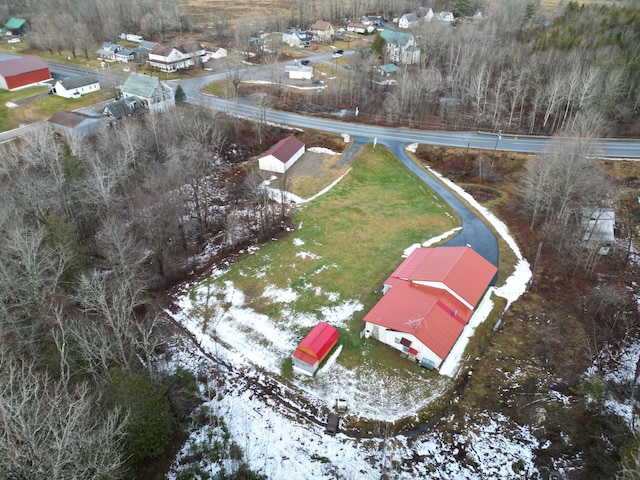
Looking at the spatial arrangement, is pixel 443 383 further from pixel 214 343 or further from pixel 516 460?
pixel 214 343

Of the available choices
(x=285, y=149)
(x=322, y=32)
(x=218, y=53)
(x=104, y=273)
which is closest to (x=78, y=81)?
(x=218, y=53)

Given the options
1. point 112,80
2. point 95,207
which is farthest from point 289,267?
point 112,80

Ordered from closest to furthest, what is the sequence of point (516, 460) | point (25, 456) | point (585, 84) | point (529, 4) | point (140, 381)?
point (25, 456) → point (140, 381) → point (516, 460) → point (585, 84) → point (529, 4)

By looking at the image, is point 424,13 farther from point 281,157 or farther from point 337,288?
point 337,288

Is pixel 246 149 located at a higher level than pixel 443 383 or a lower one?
higher

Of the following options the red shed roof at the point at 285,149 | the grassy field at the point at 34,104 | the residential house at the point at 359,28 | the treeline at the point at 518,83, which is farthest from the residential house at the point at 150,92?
the residential house at the point at 359,28

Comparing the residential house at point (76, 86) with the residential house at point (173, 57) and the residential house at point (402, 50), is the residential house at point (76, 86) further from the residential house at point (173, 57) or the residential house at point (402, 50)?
the residential house at point (402, 50)

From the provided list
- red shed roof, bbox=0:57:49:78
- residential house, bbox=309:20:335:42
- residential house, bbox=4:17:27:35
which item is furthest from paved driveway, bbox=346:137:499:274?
residential house, bbox=4:17:27:35

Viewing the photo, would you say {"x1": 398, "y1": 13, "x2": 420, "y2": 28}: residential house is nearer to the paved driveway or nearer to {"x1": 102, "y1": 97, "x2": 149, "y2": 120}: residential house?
the paved driveway
